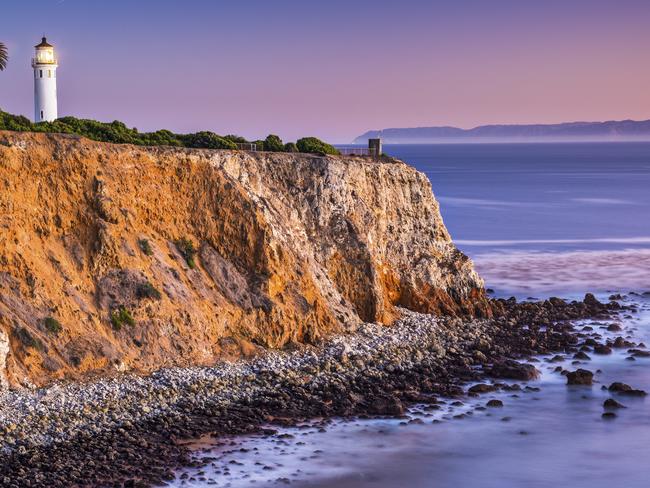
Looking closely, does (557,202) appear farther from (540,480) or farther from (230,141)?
(540,480)

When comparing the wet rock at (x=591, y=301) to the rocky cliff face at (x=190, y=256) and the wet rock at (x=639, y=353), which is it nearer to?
the rocky cliff face at (x=190, y=256)

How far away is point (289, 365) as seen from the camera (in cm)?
→ 4216

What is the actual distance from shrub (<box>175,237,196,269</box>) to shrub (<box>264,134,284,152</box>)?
1183 cm

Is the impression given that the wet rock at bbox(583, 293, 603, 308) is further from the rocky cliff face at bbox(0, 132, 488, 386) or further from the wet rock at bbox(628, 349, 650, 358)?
the wet rock at bbox(628, 349, 650, 358)

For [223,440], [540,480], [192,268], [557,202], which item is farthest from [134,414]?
[557,202]

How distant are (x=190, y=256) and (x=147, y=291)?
3.92m

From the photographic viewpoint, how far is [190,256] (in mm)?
45188

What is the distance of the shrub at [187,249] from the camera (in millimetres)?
45094

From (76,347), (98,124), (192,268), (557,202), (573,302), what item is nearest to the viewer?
(76,347)

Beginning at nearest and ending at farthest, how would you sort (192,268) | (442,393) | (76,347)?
1. (76,347)
2. (442,393)
3. (192,268)

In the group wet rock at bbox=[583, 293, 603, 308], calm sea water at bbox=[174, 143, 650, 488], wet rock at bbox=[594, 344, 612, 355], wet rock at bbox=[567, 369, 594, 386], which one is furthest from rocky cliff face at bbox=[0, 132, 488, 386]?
wet rock at bbox=[567, 369, 594, 386]

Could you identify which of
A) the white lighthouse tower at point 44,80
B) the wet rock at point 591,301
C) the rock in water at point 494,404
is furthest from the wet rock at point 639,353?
the white lighthouse tower at point 44,80

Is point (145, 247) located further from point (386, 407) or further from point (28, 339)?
point (386, 407)

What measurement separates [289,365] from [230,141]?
51.8 feet
